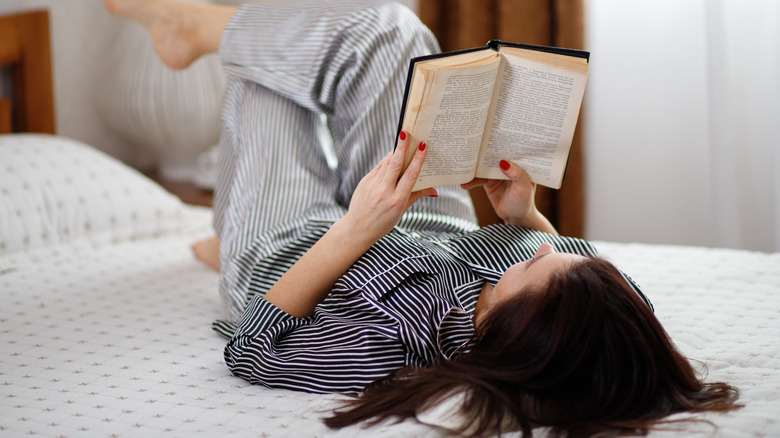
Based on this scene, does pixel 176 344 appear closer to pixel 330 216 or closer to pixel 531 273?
pixel 330 216

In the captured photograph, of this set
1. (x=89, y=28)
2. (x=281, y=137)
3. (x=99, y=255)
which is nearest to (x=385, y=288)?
(x=281, y=137)

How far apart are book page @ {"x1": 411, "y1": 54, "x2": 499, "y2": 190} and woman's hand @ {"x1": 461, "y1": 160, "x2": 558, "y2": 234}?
0.08 meters

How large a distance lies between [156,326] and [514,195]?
629 mm

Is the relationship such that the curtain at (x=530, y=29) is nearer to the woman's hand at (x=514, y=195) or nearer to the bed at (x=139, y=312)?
the bed at (x=139, y=312)

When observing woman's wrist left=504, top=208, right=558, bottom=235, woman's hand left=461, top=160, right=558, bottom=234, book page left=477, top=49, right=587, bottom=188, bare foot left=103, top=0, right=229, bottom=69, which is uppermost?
bare foot left=103, top=0, right=229, bottom=69

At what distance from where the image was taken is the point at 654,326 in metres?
0.85

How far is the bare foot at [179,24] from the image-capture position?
4.97ft

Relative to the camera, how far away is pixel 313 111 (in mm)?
1407

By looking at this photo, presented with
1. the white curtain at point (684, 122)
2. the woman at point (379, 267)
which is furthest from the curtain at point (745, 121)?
the woman at point (379, 267)

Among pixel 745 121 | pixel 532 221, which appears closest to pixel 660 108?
pixel 745 121

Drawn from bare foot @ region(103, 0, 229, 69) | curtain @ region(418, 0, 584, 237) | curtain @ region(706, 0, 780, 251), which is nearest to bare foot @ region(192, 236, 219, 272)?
bare foot @ region(103, 0, 229, 69)

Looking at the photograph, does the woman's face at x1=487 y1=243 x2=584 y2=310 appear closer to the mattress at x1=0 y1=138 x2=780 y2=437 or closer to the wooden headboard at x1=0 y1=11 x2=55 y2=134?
the mattress at x1=0 y1=138 x2=780 y2=437

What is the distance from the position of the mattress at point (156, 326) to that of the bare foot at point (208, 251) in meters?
0.02

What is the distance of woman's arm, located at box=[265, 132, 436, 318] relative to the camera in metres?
1.02
